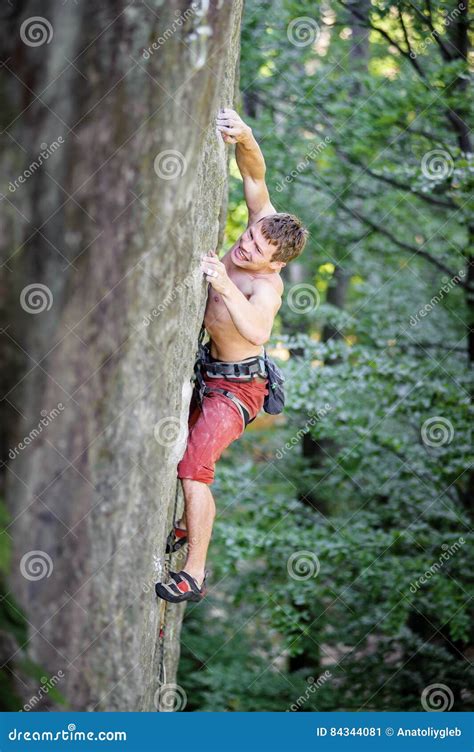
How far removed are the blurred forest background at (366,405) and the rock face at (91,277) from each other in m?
3.32

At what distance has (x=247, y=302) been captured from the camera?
3.69m

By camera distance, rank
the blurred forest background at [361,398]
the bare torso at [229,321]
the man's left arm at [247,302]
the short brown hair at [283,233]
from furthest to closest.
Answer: the blurred forest background at [361,398] < the bare torso at [229,321] < the short brown hair at [283,233] < the man's left arm at [247,302]

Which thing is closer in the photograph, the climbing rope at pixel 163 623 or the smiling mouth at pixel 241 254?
the smiling mouth at pixel 241 254

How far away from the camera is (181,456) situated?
379 centimetres

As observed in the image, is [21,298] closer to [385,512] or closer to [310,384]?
[310,384]

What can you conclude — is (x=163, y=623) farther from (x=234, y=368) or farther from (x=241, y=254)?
(x=241, y=254)

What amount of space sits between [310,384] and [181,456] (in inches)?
125

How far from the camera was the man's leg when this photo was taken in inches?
152

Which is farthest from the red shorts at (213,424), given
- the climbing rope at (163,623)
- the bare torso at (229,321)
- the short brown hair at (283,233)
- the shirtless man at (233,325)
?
the short brown hair at (283,233)

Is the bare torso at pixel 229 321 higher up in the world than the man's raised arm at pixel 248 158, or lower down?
lower down

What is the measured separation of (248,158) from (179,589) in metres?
2.08

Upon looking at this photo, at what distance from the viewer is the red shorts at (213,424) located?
385cm

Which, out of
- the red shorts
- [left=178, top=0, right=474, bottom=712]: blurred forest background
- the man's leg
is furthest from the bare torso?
[left=178, top=0, right=474, bottom=712]: blurred forest background

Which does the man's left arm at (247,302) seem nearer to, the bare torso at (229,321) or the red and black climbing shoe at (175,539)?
the bare torso at (229,321)
